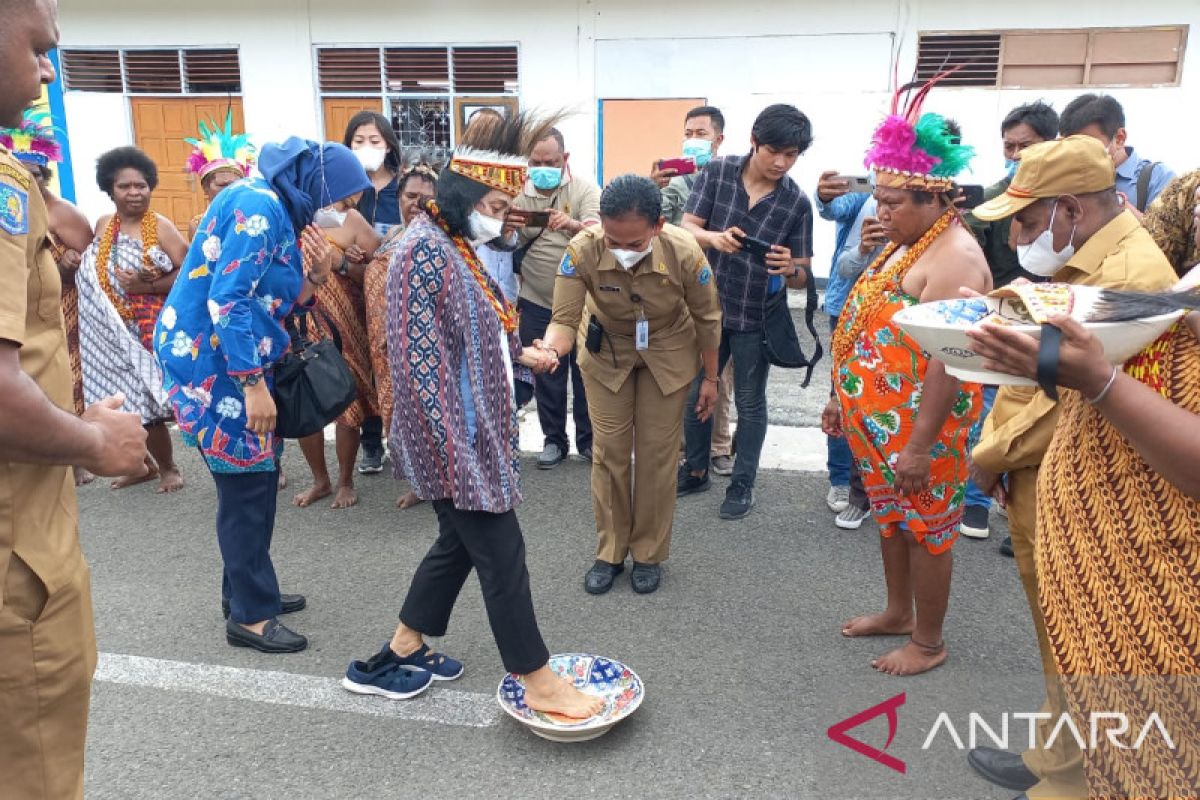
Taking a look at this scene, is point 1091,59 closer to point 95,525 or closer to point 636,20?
point 636,20

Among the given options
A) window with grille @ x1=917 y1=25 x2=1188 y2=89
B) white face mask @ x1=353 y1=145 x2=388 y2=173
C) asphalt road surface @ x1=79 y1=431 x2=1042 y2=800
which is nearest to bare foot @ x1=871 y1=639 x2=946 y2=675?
asphalt road surface @ x1=79 y1=431 x2=1042 y2=800

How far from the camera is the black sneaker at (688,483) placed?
5.03 metres

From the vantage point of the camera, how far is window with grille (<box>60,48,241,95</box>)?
1227 centimetres

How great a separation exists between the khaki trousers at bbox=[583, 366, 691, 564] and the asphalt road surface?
0.23 meters

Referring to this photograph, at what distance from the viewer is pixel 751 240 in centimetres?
443

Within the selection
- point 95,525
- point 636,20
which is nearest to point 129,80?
point 636,20

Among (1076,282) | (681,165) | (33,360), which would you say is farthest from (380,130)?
(1076,282)

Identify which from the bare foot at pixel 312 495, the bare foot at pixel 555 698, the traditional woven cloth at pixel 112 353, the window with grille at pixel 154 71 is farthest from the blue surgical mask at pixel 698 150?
the window with grille at pixel 154 71

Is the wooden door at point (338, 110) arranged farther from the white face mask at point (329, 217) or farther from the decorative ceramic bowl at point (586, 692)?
the decorative ceramic bowl at point (586, 692)

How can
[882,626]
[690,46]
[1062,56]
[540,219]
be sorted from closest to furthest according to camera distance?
[882,626]
[540,219]
[1062,56]
[690,46]

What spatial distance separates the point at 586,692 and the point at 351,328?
2824 millimetres

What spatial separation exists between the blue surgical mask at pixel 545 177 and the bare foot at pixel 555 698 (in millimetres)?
3270

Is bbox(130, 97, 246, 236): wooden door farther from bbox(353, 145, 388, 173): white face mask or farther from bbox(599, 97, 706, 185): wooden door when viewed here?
bbox(353, 145, 388, 173): white face mask

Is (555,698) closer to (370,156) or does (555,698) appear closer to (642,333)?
(642,333)
